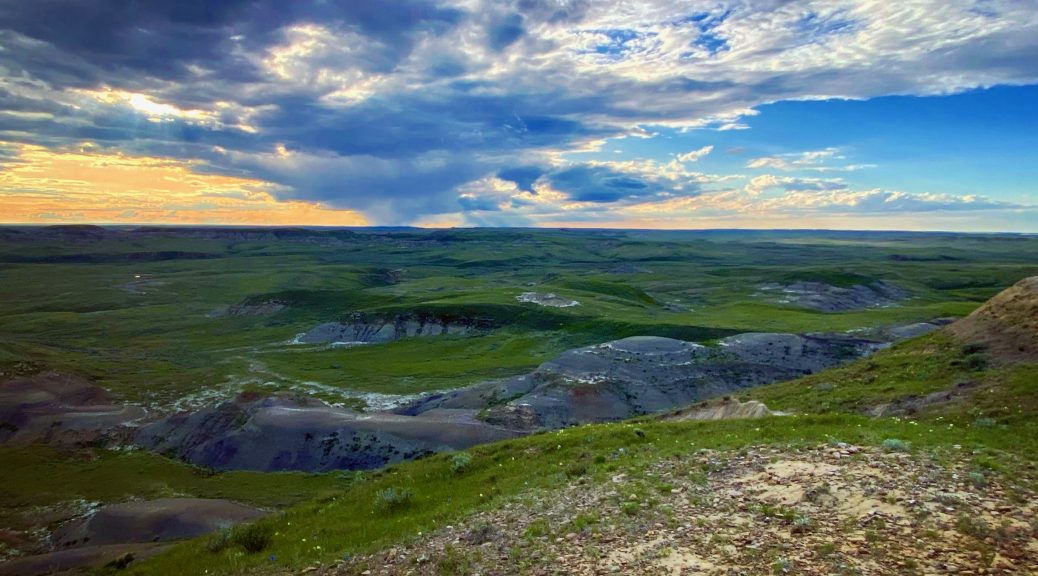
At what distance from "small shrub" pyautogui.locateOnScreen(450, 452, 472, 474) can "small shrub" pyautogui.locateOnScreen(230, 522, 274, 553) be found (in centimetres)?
692

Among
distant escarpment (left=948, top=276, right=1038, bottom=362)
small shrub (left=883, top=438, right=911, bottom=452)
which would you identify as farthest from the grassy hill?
distant escarpment (left=948, top=276, right=1038, bottom=362)

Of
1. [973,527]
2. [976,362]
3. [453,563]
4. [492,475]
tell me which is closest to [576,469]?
[492,475]

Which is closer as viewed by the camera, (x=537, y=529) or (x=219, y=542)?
(x=537, y=529)

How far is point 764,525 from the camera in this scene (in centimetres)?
1415

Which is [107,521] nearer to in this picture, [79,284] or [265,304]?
[265,304]

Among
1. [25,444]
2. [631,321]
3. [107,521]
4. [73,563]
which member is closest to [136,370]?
[25,444]

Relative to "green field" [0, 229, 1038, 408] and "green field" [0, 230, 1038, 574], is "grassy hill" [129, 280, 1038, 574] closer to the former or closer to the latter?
"green field" [0, 230, 1038, 574]

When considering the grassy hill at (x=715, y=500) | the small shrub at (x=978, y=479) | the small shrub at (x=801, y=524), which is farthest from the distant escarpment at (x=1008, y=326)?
the small shrub at (x=801, y=524)

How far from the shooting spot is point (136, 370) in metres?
82.6

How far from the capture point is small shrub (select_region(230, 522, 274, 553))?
20.3m

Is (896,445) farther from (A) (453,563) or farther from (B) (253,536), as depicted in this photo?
(B) (253,536)

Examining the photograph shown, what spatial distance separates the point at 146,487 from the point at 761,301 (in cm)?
12481

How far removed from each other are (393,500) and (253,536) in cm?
494

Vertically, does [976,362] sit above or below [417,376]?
above
